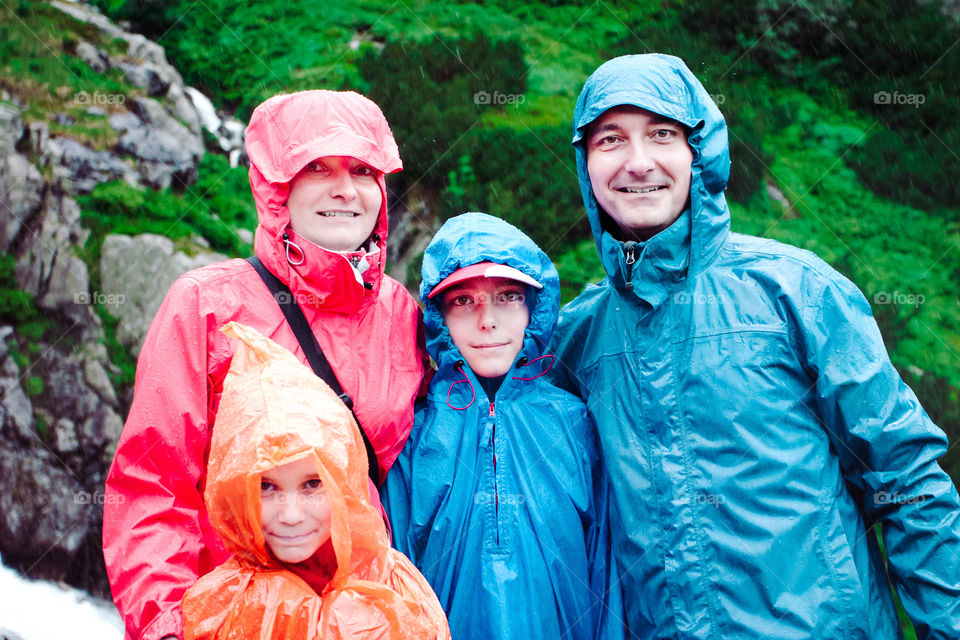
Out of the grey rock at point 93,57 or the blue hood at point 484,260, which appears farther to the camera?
the grey rock at point 93,57

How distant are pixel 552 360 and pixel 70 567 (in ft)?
11.9

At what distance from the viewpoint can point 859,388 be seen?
2506mm

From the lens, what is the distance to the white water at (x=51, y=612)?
186 inches

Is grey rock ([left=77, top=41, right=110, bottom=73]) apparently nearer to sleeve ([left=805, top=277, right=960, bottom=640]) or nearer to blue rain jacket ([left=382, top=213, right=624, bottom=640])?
blue rain jacket ([left=382, top=213, right=624, bottom=640])

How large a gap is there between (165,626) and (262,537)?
40 centimetres

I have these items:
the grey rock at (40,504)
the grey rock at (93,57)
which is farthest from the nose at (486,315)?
the grey rock at (93,57)

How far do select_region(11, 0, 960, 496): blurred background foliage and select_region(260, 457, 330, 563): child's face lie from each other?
11.9ft

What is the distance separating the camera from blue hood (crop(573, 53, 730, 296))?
2719 mm

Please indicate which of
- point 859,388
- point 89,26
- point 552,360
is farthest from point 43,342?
point 859,388

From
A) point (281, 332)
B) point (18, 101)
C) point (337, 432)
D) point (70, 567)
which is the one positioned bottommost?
point (70, 567)

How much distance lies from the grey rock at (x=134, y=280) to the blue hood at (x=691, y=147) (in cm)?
336

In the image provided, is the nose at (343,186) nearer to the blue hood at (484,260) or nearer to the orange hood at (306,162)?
the orange hood at (306,162)

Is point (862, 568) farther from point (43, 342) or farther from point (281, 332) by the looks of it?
point (43, 342)

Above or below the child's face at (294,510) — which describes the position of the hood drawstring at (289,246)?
above
